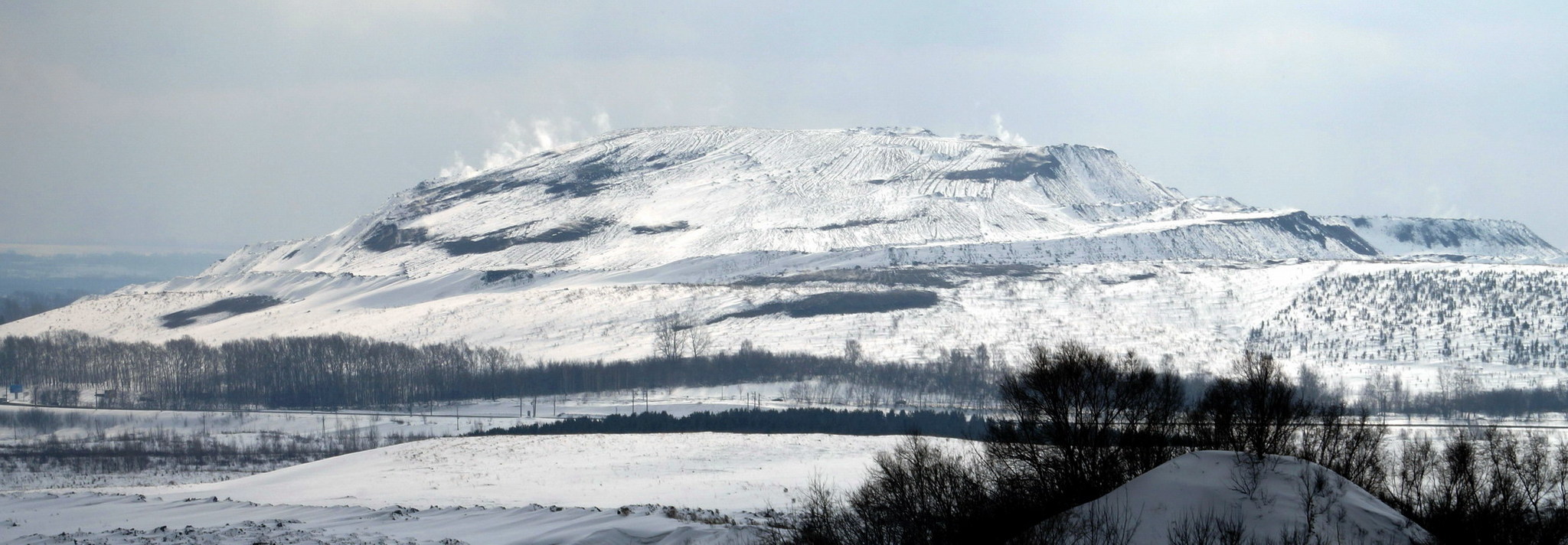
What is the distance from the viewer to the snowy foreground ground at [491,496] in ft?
121

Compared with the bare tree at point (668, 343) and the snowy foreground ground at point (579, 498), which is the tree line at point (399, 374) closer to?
the bare tree at point (668, 343)

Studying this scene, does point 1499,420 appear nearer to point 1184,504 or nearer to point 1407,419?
point 1407,419

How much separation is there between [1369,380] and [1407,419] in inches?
1365

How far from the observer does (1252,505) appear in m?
25.5

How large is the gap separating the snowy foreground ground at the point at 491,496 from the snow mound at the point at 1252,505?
45.7ft

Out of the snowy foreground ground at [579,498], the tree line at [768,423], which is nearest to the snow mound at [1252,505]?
the snowy foreground ground at [579,498]

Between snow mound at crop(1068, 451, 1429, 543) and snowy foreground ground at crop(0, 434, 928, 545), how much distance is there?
13.9 metres

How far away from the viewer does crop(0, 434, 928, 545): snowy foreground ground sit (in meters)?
37.0

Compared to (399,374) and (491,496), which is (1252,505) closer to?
(491,496)

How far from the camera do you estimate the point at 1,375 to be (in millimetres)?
186875

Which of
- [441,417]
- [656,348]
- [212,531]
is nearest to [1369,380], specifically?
[656,348]

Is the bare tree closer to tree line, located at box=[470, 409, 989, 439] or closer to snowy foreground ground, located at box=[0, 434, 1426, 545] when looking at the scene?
tree line, located at box=[470, 409, 989, 439]

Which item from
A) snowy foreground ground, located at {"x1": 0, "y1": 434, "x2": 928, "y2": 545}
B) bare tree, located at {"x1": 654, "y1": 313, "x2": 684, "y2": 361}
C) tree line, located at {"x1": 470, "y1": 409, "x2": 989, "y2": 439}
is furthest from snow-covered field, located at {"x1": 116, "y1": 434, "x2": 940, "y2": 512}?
bare tree, located at {"x1": 654, "y1": 313, "x2": 684, "y2": 361}

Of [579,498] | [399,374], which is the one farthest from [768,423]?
[399,374]
